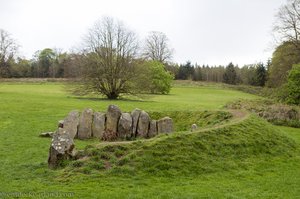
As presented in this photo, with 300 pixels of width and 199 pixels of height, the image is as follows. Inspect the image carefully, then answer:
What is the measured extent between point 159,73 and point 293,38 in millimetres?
22718

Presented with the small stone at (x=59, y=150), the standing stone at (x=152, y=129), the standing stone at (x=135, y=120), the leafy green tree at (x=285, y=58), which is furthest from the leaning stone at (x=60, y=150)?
the leafy green tree at (x=285, y=58)

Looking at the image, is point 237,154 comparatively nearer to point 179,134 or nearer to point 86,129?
point 179,134

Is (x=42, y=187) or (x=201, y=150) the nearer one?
(x=42, y=187)

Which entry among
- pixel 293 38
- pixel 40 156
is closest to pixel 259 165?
pixel 40 156

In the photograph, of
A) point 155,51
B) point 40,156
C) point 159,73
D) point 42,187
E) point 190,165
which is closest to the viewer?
point 42,187

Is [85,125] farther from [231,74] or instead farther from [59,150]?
[231,74]

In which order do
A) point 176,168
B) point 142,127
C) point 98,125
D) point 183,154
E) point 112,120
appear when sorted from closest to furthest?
point 176,168
point 183,154
point 112,120
point 142,127
point 98,125

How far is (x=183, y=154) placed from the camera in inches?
444

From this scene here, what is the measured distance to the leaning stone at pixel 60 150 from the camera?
427 inches

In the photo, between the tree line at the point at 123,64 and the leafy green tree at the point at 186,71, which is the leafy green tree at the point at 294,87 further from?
the leafy green tree at the point at 186,71

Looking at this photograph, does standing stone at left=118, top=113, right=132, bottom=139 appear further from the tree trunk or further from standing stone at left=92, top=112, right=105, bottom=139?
the tree trunk

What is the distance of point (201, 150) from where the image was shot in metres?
11.7

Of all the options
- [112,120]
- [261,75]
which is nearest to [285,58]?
[261,75]

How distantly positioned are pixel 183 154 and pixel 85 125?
698 centimetres
